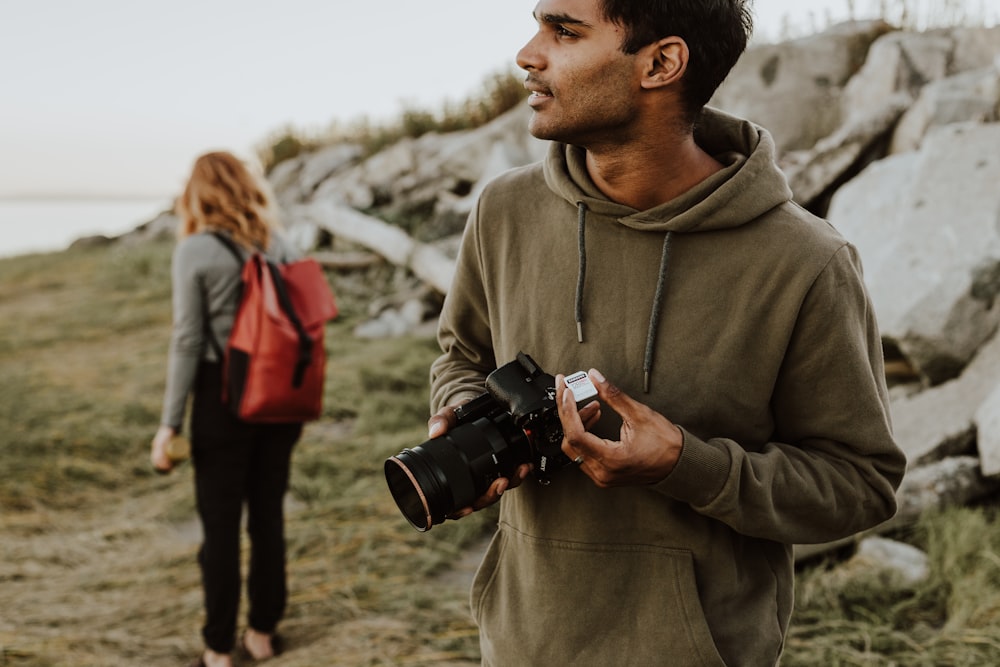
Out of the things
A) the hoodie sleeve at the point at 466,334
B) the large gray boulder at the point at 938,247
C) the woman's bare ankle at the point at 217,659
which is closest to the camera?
the hoodie sleeve at the point at 466,334

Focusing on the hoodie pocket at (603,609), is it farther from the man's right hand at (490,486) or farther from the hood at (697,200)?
the hood at (697,200)

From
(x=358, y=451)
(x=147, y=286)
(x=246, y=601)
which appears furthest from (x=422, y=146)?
(x=246, y=601)

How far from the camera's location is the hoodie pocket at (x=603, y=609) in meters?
1.46

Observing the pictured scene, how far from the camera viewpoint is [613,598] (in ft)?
4.97

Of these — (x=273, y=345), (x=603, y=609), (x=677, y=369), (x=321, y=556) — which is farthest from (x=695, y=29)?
(x=321, y=556)

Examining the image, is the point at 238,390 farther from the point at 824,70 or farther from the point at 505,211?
the point at 824,70

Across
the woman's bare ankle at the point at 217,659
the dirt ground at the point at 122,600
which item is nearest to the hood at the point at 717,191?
the dirt ground at the point at 122,600

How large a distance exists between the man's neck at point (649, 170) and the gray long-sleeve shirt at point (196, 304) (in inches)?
76.3

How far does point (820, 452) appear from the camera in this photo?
4.93 feet

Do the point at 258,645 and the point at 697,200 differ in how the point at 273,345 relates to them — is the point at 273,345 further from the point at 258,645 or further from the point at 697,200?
the point at 697,200

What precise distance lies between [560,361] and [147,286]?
404 inches

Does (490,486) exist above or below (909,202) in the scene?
above

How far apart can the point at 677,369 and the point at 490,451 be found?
1.14ft

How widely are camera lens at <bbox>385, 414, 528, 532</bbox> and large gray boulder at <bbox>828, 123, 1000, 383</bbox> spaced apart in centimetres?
301
